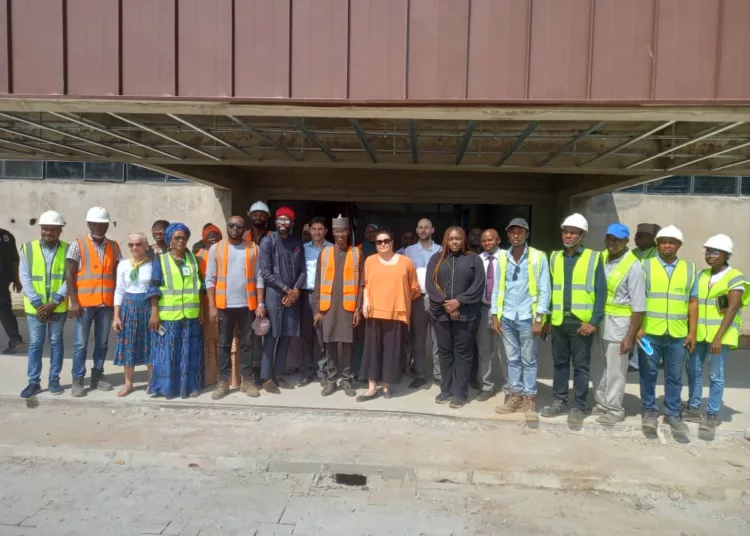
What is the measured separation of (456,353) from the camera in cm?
545

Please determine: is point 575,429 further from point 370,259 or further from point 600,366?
point 370,259

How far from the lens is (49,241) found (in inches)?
218

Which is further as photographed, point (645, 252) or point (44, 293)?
point (645, 252)

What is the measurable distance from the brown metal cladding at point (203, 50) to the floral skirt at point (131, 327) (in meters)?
2.28

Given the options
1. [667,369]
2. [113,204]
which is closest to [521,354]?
[667,369]

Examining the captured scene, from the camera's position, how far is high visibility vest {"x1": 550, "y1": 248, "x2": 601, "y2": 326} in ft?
16.0

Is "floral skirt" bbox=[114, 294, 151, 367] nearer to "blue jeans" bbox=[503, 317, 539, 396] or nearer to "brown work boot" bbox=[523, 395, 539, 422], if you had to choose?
"blue jeans" bbox=[503, 317, 539, 396]

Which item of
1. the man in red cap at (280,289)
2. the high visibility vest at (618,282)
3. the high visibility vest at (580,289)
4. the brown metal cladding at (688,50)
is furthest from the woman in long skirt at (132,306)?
the brown metal cladding at (688,50)

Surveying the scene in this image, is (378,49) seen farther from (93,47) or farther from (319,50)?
(93,47)

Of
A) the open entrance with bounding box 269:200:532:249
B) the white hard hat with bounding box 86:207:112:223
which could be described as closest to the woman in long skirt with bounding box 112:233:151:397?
the white hard hat with bounding box 86:207:112:223

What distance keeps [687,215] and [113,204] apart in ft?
39.8

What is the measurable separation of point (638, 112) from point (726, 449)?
318 centimetres

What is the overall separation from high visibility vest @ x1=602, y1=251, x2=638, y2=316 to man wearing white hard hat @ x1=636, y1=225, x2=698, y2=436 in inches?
10.4

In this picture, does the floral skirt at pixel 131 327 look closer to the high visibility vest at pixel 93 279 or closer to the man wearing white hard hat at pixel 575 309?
the high visibility vest at pixel 93 279
